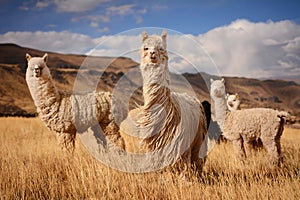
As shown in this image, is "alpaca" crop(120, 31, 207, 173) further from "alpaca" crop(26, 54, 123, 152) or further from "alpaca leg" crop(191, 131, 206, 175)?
"alpaca" crop(26, 54, 123, 152)

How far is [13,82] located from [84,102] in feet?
143

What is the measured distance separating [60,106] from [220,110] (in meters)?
3.60

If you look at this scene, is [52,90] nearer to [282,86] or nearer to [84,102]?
[84,102]

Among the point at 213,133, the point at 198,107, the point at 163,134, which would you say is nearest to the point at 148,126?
the point at 163,134

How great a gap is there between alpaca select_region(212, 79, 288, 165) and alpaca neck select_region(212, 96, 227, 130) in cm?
5

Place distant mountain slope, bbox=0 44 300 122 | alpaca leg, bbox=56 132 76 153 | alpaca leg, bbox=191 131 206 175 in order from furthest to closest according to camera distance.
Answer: distant mountain slope, bbox=0 44 300 122 → alpaca leg, bbox=56 132 76 153 → alpaca leg, bbox=191 131 206 175

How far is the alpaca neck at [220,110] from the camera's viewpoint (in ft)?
24.0

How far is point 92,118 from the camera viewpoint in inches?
265

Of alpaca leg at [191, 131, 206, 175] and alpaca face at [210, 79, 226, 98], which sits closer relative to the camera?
alpaca leg at [191, 131, 206, 175]

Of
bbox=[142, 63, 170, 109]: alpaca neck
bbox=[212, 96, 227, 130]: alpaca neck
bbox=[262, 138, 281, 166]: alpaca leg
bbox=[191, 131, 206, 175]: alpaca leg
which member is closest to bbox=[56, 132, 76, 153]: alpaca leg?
bbox=[191, 131, 206, 175]: alpaca leg

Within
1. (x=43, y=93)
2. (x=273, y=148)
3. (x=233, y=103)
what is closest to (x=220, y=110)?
(x=233, y=103)

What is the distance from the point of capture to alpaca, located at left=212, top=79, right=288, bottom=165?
6117mm

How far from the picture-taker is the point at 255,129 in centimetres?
640

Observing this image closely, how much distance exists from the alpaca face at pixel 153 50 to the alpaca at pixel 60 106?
3.17m
